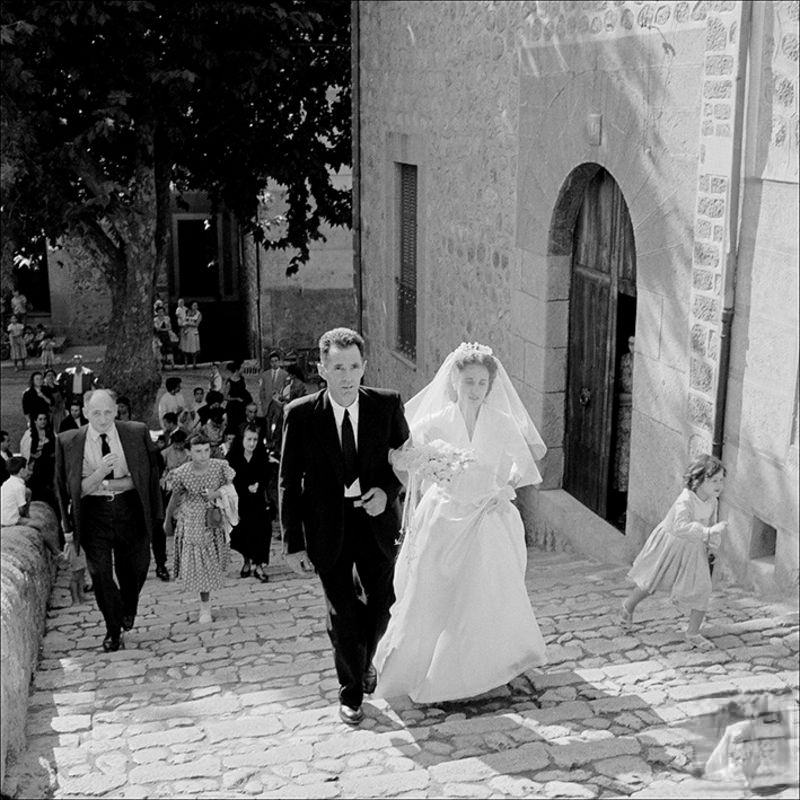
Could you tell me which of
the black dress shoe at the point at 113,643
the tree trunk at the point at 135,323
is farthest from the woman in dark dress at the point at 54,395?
the black dress shoe at the point at 113,643

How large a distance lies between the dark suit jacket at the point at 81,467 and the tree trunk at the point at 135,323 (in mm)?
9023

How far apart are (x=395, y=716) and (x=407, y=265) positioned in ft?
26.6

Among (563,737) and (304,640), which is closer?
(563,737)

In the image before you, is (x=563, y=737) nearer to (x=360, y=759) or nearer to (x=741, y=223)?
(x=360, y=759)

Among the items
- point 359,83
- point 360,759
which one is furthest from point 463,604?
point 359,83

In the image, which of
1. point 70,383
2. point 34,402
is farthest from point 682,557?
point 70,383

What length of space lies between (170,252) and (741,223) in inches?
717

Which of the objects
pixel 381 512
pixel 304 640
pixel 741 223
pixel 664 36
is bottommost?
pixel 304 640

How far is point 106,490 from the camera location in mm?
6523

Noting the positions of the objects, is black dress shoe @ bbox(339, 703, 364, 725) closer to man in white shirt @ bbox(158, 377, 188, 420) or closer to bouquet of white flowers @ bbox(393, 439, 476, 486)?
bouquet of white flowers @ bbox(393, 439, 476, 486)

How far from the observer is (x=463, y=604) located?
509 centimetres

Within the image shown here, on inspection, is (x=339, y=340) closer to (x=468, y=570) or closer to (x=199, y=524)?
(x=468, y=570)

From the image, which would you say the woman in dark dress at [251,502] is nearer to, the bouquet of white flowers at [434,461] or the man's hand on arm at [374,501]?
the bouquet of white flowers at [434,461]

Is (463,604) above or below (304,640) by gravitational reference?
above
